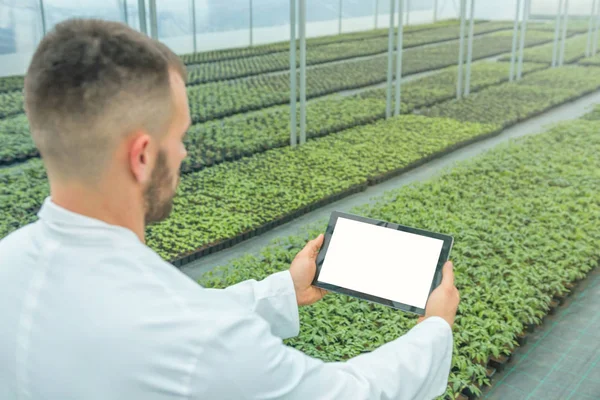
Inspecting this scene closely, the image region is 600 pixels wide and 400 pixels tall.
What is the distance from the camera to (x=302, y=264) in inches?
74.4

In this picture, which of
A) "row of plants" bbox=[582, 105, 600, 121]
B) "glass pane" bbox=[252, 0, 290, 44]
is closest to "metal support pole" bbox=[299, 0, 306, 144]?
"glass pane" bbox=[252, 0, 290, 44]

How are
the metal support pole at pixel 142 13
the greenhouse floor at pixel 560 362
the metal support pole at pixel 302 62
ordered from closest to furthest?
the greenhouse floor at pixel 560 362, the metal support pole at pixel 142 13, the metal support pole at pixel 302 62

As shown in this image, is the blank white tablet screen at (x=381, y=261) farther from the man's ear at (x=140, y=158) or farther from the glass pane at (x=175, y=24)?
the glass pane at (x=175, y=24)

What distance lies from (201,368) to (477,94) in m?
12.7

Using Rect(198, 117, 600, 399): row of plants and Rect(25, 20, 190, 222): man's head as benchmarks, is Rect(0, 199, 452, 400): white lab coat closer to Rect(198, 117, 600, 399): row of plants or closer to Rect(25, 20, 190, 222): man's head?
Rect(25, 20, 190, 222): man's head

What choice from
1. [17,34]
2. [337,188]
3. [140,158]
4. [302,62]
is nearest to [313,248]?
[140,158]

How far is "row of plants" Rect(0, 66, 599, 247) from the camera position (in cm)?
599

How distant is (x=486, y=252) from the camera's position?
17.3ft

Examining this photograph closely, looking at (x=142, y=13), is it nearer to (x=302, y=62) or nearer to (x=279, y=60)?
(x=302, y=62)

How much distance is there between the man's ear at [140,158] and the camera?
1131 millimetres

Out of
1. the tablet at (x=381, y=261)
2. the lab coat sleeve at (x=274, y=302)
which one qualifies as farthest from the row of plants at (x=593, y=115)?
the lab coat sleeve at (x=274, y=302)

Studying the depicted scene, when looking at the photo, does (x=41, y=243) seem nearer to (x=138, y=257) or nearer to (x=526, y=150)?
(x=138, y=257)

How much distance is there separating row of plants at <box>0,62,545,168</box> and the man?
6620 millimetres

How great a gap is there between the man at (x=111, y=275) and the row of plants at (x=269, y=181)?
14.3 feet
